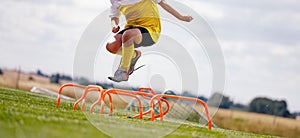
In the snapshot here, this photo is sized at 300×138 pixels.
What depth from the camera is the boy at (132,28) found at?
757 centimetres

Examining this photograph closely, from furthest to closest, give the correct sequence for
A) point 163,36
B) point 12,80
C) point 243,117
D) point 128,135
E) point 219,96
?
point 12,80 → point 243,117 → point 219,96 → point 163,36 → point 128,135

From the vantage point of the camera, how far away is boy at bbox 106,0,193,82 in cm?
757

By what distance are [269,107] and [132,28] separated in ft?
120

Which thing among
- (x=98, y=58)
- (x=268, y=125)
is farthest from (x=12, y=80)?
(x=98, y=58)

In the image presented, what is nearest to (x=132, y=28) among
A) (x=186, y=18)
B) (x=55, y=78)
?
(x=186, y=18)

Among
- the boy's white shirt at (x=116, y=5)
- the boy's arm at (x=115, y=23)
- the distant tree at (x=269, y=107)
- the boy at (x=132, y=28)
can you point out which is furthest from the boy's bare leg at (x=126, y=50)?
the distant tree at (x=269, y=107)

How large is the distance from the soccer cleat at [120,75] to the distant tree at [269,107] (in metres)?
28.4

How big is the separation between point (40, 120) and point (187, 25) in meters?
3.15

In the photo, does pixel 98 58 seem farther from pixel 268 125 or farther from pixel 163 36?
pixel 268 125

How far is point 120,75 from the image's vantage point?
757 cm

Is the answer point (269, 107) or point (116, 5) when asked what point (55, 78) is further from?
point (116, 5)

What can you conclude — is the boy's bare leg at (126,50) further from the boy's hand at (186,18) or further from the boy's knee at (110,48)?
the boy's hand at (186,18)

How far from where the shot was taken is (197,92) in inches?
335

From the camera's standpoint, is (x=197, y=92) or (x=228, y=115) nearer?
(x=197, y=92)
